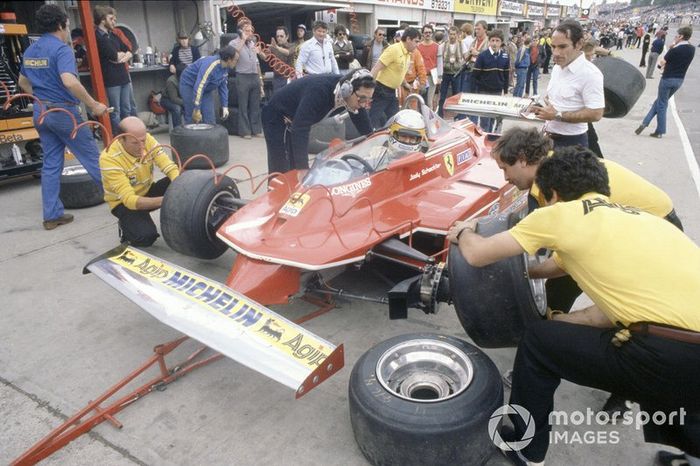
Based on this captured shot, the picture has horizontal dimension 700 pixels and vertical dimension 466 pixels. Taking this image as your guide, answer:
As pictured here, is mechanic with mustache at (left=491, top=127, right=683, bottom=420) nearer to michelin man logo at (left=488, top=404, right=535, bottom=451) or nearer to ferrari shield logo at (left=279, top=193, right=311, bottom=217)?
michelin man logo at (left=488, top=404, right=535, bottom=451)

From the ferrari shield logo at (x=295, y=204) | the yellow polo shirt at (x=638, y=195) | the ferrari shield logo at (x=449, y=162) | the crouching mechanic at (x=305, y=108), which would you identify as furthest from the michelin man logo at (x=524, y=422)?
the crouching mechanic at (x=305, y=108)

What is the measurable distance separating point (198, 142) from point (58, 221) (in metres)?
2.31

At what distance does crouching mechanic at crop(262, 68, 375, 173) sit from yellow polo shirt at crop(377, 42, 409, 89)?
2668 millimetres

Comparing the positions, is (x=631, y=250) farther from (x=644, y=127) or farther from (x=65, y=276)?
(x=644, y=127)

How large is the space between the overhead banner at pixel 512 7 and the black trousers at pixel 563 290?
3204cm

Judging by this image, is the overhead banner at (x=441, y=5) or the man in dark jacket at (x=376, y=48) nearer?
the man in dark jacket at (x=376, y=48)

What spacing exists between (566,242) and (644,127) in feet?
31.6

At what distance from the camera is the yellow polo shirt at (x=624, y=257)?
1.90 m

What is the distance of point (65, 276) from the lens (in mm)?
4277

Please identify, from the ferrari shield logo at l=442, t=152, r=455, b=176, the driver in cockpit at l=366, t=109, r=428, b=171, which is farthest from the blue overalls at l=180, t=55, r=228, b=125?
the ferrari shield logo at l=442, t=152, r=455, b=176

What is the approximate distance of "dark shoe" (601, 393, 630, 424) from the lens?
2.70m

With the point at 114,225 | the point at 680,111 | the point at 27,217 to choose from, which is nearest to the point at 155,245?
the point at 114,225

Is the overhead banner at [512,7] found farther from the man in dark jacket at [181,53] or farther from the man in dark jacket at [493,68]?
the man in dark jacket at [181,53]

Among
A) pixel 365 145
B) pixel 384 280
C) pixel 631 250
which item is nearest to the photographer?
pixel 631 250
